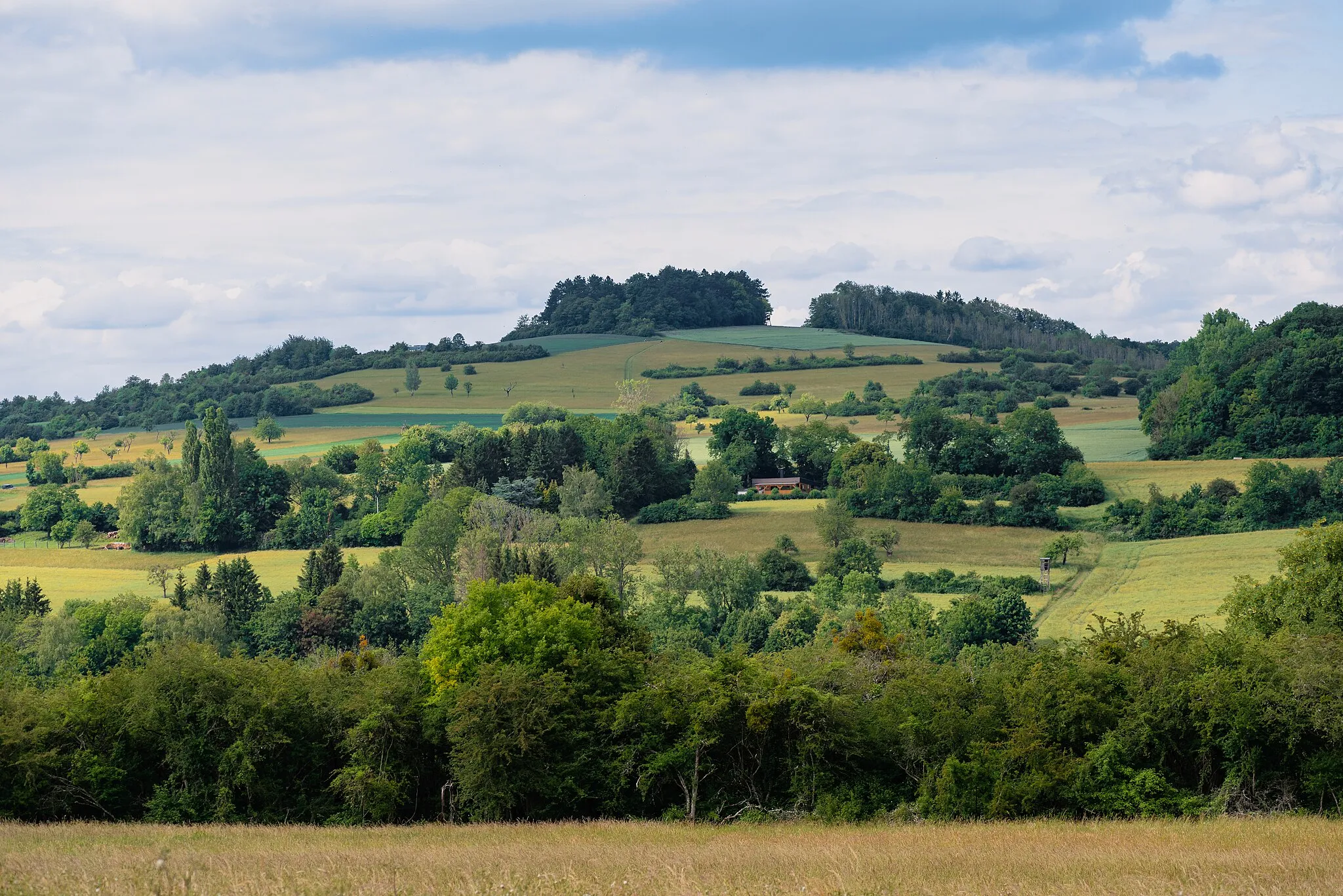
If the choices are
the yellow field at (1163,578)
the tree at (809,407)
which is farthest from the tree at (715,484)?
the yellow field at (1163,578)

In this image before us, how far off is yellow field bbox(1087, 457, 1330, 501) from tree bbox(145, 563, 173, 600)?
240 ft

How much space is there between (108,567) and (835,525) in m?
59.5

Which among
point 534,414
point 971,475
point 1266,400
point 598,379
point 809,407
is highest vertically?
point 598,379

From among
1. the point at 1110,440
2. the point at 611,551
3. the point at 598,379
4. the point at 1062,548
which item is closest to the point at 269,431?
the point at 598,379

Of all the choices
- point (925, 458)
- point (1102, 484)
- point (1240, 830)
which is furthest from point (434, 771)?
point (925, 458)

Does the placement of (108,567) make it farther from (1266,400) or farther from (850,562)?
(1266,400)

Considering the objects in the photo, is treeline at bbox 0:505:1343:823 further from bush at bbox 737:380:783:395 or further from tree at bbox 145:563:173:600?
bush at bbox 737:380:783:395

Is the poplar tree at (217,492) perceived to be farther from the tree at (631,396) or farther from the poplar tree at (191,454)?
the tree at (631,396)

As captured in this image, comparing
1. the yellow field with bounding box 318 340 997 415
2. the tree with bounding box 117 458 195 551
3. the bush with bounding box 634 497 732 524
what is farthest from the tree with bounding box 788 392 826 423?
the tree with bounding box 117 458 195 551

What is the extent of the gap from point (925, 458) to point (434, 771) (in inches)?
3677

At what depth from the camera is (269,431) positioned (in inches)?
6112

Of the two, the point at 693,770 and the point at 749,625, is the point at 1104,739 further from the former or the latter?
the point at 749,625

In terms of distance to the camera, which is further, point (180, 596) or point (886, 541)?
point (886, 541)

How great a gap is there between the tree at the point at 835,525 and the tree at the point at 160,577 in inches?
1849
